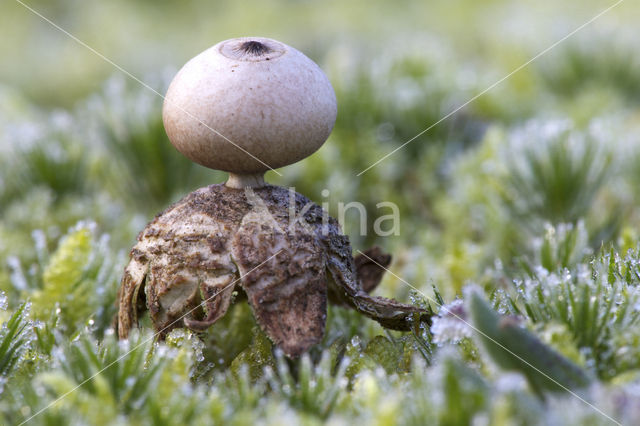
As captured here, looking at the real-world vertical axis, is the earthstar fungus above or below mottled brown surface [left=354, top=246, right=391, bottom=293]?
above

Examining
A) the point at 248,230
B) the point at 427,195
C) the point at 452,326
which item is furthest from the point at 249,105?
the point at 427,195

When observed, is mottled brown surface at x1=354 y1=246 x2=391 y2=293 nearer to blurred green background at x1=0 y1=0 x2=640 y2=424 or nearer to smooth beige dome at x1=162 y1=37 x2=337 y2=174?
blurred green background at x1=0 y1=0 x2=640 y2=424

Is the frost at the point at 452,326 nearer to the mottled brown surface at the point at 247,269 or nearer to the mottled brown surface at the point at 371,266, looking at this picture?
the mottled brown surface at the point at 247,269

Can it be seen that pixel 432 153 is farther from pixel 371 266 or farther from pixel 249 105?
pixel 249 105

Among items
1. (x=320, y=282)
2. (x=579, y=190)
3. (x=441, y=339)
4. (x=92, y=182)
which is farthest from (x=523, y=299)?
(x=92, y=182)

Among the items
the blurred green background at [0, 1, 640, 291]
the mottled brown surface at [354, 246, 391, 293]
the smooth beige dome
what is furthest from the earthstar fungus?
the blurred green background at [0, 1, 640, 291]
